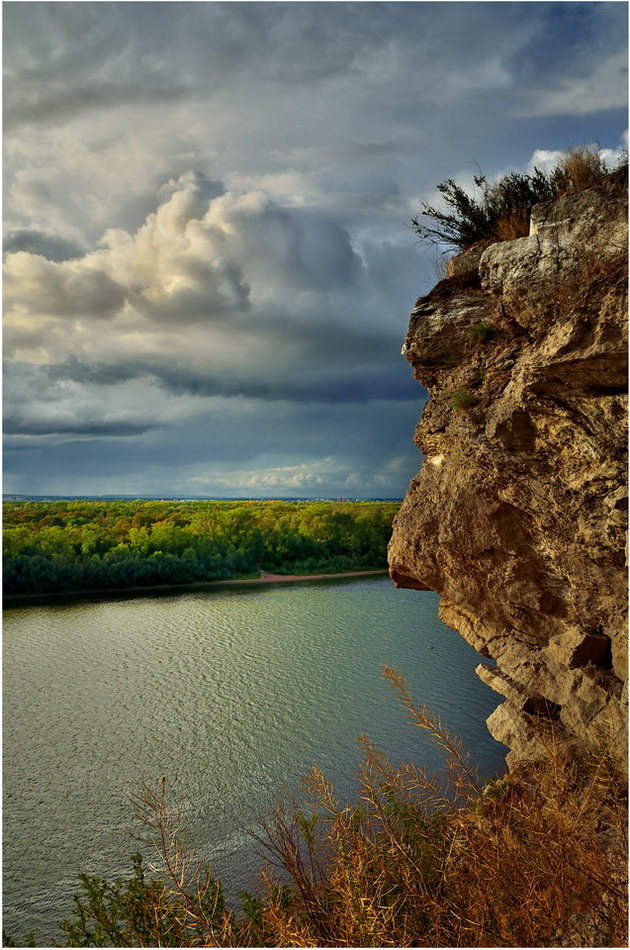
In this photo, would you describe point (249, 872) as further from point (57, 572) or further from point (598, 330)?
point (57, 572)

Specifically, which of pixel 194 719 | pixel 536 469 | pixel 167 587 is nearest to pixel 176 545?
pixel 167 587

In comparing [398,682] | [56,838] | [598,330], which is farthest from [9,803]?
[598,330]

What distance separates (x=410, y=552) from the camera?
7.16 metres

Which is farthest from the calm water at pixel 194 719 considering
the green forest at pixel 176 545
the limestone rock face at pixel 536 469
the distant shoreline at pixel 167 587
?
the green forest at pixel 176 545

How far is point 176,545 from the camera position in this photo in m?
Result: 33.0

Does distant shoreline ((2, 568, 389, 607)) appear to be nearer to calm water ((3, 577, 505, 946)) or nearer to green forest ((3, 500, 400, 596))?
green forest ((3, 500, 400, 596))

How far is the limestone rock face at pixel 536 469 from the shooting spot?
16.2ft

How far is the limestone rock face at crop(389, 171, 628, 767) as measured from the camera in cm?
495

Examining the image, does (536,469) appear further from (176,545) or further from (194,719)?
(176,545)

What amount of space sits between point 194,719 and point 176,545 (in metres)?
21.8

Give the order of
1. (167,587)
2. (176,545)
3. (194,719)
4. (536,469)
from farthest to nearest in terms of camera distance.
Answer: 1. (176,545)
2. (167,587)
3. (194,719)
4. (536,469)

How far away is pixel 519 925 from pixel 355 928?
964mm

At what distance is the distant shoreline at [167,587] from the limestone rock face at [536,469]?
74.5 ft

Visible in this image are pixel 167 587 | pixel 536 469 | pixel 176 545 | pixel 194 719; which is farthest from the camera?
pixel 176 545
